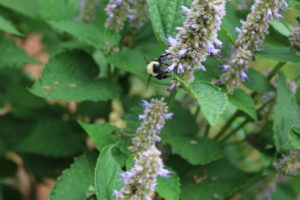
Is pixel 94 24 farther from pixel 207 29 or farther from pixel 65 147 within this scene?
pixel 207 29

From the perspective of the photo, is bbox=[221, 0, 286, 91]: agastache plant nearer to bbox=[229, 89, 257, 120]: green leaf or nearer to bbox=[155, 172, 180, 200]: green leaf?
bbox=[229, 89, 257, 120]: green leaf

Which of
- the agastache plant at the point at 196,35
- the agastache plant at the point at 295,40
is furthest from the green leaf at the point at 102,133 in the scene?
the agastache plant at the point at 295,40

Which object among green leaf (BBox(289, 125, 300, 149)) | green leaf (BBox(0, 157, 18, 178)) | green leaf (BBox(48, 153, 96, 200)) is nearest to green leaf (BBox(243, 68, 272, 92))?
green leaf (BBox(289, 125, 300, 149))

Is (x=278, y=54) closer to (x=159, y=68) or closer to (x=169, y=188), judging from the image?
(x=159, y=68)

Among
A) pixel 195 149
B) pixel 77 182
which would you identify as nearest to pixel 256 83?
pixel 195 149

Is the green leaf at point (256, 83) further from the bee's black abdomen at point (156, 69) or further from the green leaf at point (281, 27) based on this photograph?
the bee's black abdomen at point (156, 69)
